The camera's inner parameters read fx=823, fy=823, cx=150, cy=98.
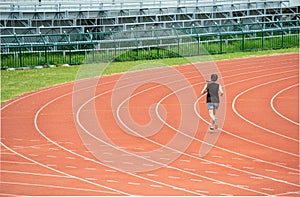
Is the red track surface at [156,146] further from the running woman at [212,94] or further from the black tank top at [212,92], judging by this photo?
the black tank top at [212,92]

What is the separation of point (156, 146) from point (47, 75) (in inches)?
553

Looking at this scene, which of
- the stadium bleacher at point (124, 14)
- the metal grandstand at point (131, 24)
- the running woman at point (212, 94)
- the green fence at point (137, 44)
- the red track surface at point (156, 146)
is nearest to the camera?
the red track surface at point (156, 146)

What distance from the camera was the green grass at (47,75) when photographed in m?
27.8

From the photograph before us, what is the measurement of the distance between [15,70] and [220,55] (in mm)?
9909

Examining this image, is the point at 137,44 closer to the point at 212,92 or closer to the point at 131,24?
the point at 131,24

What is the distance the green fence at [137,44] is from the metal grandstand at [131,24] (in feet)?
0.15

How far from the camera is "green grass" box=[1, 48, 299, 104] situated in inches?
1093

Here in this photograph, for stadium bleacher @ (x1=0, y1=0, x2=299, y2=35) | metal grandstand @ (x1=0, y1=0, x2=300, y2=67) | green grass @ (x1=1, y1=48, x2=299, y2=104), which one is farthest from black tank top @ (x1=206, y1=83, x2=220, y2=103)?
stadium bleacher @ (x1=0, y1=0, x2=299, y2=35)

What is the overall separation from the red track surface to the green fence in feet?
21.0

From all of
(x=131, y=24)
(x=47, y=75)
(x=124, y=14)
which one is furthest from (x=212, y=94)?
(x=124, y=14)

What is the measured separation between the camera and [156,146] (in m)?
18.0

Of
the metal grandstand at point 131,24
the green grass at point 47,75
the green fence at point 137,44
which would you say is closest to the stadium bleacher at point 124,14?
the metal grandstand at point 131,24

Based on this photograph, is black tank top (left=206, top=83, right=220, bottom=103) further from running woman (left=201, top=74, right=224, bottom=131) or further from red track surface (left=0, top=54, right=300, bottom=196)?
red track surface (left=0, top=54, right=300, bottom=196)

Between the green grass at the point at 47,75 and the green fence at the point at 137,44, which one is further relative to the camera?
the green fence at the point at 137,44
